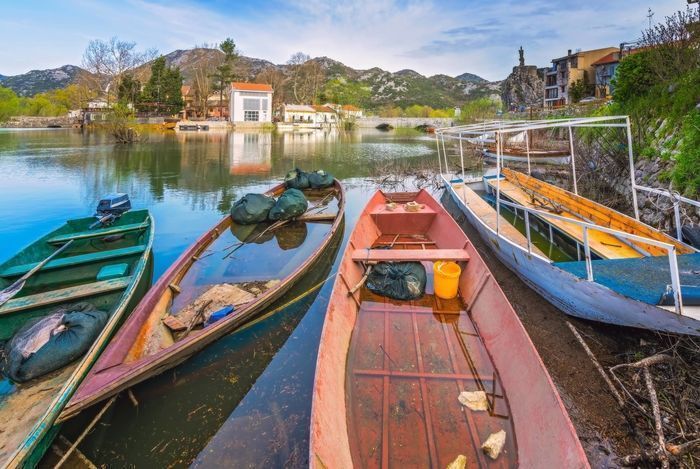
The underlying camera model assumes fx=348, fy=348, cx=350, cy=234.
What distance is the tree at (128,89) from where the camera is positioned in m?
51.4

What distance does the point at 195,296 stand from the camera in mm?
5605

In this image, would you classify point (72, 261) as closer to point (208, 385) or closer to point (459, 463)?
point (208, 385)

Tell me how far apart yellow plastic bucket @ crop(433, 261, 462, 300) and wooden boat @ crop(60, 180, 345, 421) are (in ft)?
7.71

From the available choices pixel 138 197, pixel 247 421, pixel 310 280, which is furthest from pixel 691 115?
pixel 138 197

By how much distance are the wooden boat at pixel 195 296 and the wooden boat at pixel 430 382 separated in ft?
4.92

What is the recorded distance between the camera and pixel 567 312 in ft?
18.2

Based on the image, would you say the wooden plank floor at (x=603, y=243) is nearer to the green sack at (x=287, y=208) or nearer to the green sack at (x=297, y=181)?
the green sack at (x=287, y=208)

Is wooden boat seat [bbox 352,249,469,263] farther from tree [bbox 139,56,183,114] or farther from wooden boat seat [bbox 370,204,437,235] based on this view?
tree [bbox 139,56,183,114]

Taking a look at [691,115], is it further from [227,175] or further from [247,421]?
[227,175]

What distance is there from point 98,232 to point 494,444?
848cm

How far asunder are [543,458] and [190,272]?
5.83 meters

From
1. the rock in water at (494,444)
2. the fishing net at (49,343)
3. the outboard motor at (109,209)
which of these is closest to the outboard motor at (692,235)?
the rock in water at (494,444)

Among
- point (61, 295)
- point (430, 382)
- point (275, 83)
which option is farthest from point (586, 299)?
point (275, 83)

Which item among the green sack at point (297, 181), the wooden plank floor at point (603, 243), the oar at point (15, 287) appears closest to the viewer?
the oar at point (15, 287)
